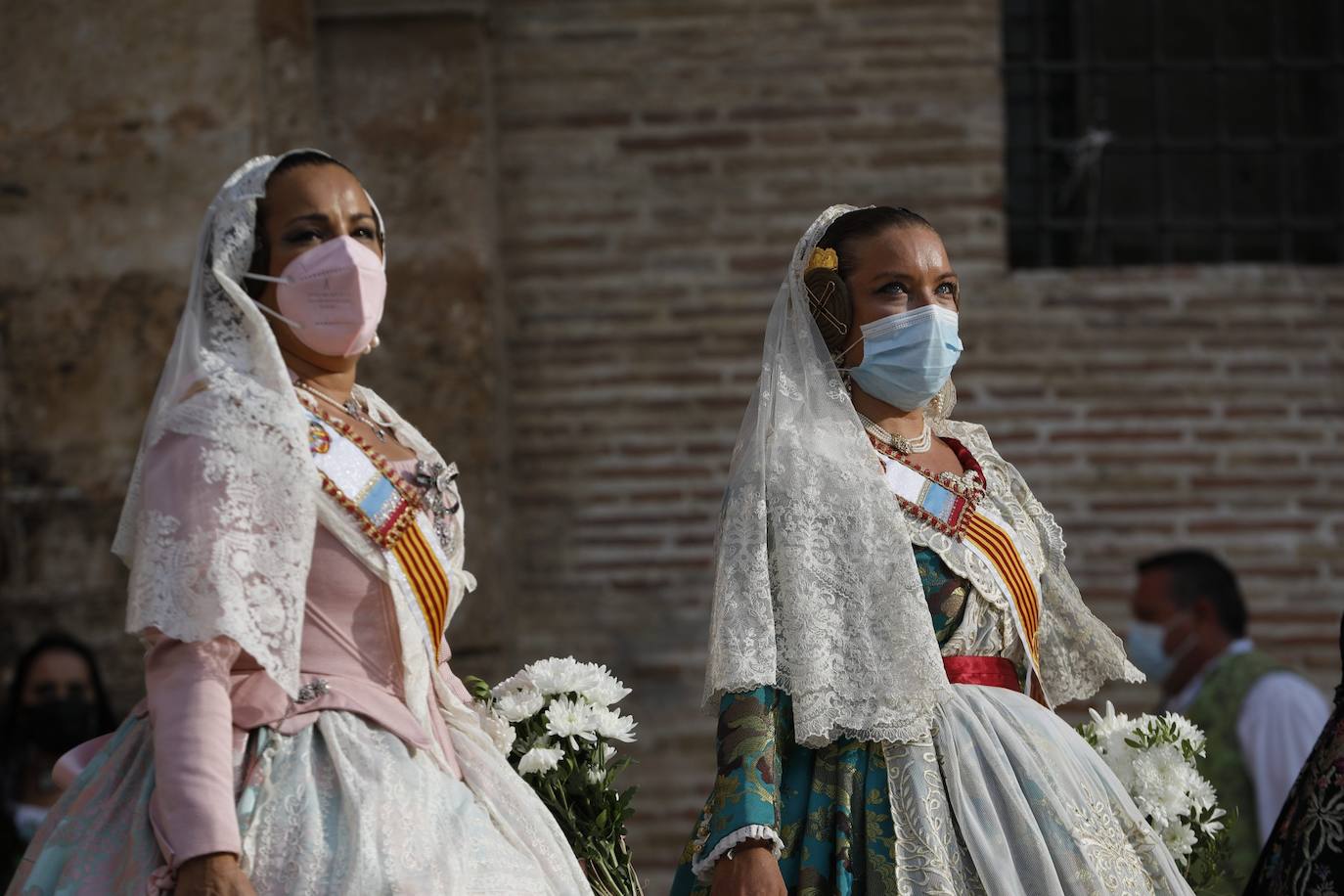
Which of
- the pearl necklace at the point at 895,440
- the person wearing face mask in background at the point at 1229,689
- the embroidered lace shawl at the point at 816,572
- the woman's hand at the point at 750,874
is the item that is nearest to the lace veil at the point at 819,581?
the embroidered lace shawl at the point at 816,572

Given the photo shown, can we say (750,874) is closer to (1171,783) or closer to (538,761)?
(538,761)

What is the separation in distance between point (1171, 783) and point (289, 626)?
74.1 inches

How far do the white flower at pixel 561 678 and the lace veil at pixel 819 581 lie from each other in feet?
0.84

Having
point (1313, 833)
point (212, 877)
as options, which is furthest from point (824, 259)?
point (212, 877)

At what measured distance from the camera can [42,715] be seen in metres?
6.16

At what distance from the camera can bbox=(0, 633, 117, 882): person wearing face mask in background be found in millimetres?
6113

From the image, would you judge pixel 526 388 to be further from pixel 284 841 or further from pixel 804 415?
pixel 284 841

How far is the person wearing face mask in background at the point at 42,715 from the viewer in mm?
6113

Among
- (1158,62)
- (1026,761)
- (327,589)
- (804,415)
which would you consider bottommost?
(1026,761)

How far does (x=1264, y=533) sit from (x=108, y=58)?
168 inches

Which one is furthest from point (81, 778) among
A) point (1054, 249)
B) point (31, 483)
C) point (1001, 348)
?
point (1054, 249)

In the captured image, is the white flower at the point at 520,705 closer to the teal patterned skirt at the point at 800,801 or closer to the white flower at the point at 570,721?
the white flower at the point at 570,721

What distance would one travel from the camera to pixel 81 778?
3170mm

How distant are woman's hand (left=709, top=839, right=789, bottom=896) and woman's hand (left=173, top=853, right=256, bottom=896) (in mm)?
925
